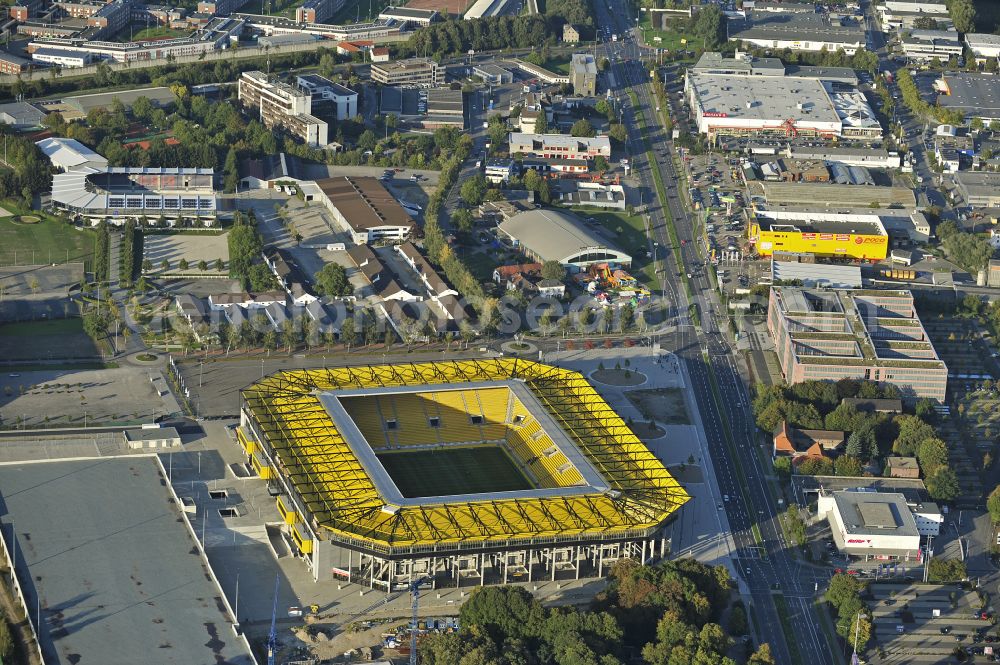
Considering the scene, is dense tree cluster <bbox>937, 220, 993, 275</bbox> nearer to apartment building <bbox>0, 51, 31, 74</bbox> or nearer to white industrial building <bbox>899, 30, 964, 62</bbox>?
white industrial building <bbox>899, 30, 964, 62</bbox>

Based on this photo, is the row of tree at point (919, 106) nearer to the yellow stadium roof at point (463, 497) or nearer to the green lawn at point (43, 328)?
the yellow stadium roof at point (463, 497)

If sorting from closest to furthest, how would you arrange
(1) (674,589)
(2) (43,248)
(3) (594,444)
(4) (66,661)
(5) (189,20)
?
(4) (66,661) → (1) (674,589) → (3) (594,444) → (2) (43,248) → (5) (189,20)

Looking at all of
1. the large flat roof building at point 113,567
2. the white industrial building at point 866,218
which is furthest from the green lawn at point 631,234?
the large flat roof building at point 113,567

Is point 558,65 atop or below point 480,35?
below

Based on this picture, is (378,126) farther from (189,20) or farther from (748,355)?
(748,355)

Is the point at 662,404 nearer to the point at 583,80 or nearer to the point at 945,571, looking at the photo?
the point at 945,571

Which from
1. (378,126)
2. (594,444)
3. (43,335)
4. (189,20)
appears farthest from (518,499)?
(189,20)

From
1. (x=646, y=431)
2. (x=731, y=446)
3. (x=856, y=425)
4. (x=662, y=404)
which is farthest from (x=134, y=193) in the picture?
(x=856, y=425)
